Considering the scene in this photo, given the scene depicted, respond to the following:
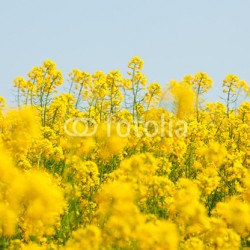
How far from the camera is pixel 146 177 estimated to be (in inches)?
186

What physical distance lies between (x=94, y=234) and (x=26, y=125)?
7.66 feet

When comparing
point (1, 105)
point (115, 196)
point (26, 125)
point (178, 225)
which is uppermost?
point (1, 105)

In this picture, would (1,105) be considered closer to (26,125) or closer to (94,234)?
(26,125)

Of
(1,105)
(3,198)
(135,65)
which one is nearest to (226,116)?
(135,65)

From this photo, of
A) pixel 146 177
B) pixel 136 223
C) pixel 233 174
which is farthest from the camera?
pixel 233 174

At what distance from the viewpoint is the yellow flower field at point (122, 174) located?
3.74 m

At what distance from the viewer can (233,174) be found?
616 centimetres

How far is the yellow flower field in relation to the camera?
3740mm

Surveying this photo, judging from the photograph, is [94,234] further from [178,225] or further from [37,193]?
[178,225]

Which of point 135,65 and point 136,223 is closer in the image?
point 136,223

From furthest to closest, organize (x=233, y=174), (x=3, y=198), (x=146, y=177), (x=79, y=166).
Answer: (x=233, y=174), (x=79, y=166), (x=146, y=177), (x=3, y=198)

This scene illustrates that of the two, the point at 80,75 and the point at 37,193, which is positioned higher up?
the point at 80,75

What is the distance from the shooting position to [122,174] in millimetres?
4637

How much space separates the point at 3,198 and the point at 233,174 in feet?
8.90
